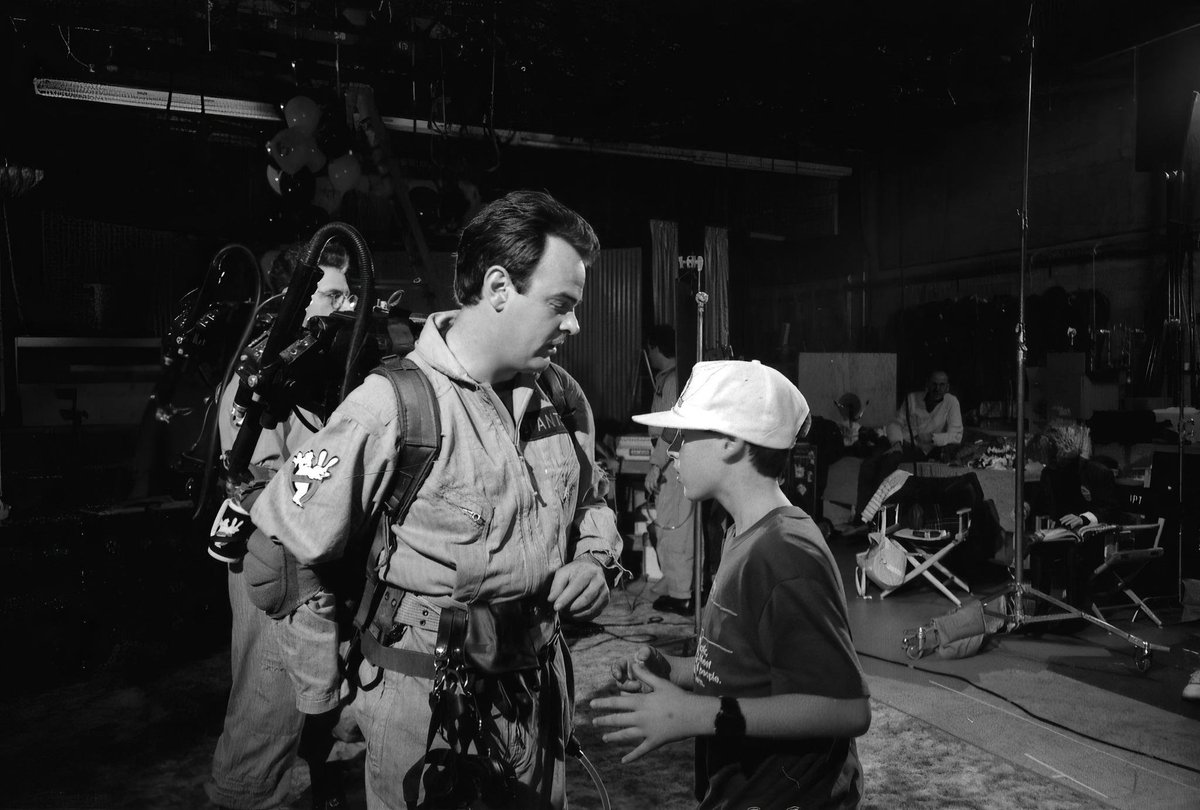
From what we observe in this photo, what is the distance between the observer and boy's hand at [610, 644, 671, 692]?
1.50 meters

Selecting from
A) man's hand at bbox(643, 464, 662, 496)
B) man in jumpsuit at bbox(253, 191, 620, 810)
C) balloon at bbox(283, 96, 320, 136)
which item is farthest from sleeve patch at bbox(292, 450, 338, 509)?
balloon at bbox(283, 96, 320, 136)

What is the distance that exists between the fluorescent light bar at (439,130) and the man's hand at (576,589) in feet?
15.1

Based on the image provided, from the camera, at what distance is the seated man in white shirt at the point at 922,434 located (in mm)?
7859

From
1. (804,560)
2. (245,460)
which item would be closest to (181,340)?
(245,460)

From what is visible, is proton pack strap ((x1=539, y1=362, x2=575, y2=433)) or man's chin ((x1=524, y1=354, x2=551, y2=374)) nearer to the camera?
man's chin ((x1=524, y1=354, x2=551, y2=374))

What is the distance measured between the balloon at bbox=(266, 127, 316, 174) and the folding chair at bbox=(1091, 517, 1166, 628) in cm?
583

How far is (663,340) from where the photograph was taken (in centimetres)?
638

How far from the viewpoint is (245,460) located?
2.20 m

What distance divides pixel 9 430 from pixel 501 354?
4449 millimetres

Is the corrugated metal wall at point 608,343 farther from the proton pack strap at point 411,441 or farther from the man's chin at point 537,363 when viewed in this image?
the proton pack strap at point 411,441

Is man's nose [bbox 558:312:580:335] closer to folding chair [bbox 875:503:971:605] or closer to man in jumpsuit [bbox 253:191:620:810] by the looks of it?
man in jumpsuit [bbox 253:191:620:810]

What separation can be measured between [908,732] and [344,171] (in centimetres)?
497

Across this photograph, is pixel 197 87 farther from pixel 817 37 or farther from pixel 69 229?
pixel 817 37

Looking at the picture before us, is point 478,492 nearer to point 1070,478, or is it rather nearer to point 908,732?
point 908,732
